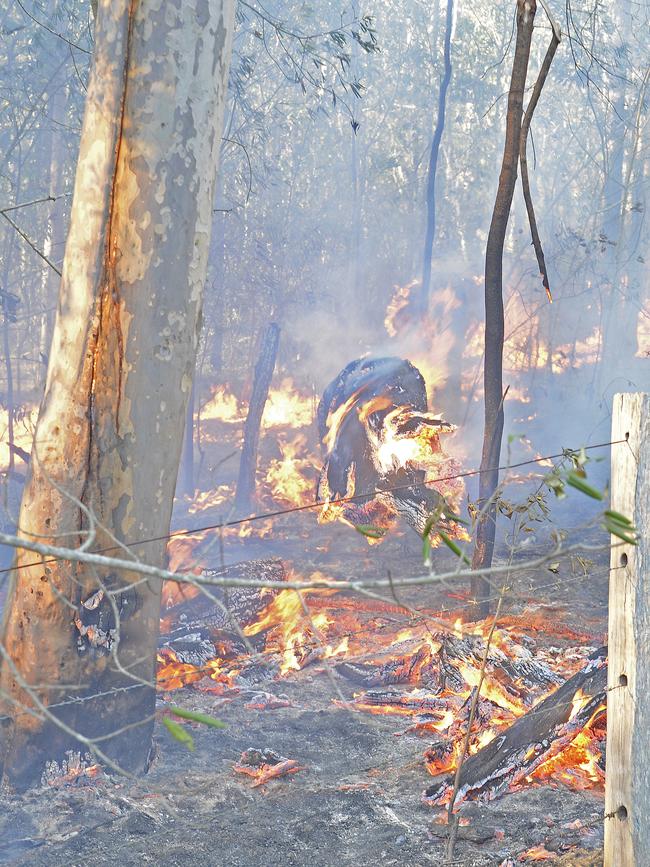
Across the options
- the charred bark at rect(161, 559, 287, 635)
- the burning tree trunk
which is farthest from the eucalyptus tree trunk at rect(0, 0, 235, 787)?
the charred bark at rect(161, 559, 287, 635)

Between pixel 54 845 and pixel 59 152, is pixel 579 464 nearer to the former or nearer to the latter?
pixel 54 845

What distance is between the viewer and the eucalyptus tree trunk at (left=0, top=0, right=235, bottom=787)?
4.27 m

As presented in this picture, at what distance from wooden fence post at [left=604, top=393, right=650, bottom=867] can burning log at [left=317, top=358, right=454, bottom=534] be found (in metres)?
6.64

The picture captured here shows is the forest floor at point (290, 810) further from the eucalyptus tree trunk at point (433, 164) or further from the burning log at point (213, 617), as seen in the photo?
the eucalyptus tree trunk at point (433, 164)

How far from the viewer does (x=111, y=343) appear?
4.29m

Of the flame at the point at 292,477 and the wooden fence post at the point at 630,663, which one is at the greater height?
the flame at the point at 292,477

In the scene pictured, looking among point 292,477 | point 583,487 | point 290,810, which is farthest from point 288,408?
point 583,487

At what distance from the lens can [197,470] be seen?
→ 1606cm

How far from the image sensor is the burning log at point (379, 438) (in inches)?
386

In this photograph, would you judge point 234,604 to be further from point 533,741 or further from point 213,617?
point 533,741

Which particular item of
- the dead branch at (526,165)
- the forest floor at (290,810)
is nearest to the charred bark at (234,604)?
the forest floor at (290,810)

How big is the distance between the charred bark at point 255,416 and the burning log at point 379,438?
3309 mm

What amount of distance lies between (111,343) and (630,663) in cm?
279

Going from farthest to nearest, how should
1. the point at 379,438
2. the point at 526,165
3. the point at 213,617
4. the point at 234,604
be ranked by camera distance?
the point at 379,438 < the point at 234,604 < the point at 213,617 < the point at 526,165
